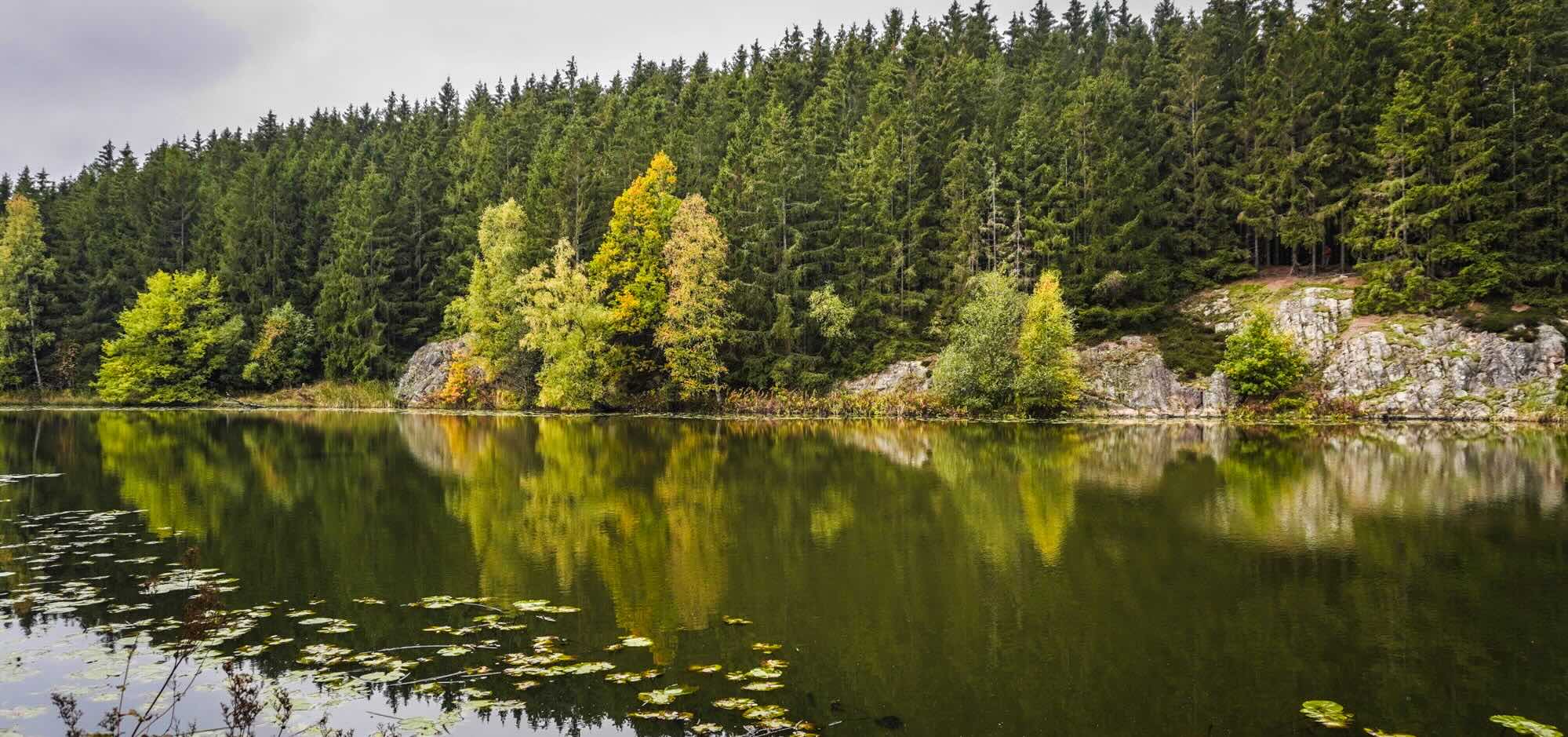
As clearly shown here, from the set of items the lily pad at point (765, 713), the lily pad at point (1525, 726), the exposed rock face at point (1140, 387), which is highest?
the exposed rock face at point (1140, 387)

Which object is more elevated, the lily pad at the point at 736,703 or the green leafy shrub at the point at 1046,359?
the green leafy shrub at the point at 1046,359

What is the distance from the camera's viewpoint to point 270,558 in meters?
14.7

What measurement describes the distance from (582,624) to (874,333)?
150 ft

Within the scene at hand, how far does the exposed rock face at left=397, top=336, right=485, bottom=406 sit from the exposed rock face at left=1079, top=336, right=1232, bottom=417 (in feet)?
136

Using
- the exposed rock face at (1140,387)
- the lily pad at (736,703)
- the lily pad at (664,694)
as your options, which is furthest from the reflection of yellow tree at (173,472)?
the exposed rock face at (1140,387)

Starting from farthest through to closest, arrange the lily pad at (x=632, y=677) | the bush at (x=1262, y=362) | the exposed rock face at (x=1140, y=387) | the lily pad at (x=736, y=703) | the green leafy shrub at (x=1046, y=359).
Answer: the green leafy shrub at (x=1046, y=359), the exposed rock face at (x=1140, y=387), the bush at (x=1262, y=362), the lily pad at (x=632, y=677), the lily pad at (x=736, y=703)

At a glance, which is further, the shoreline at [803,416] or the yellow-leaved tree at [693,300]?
the yellow-leaved tree at [693,300]

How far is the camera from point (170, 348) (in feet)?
219

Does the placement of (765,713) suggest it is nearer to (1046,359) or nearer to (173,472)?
(173,472)

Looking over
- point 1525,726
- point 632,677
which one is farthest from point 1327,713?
point 632,677

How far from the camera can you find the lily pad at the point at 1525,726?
24.7 ft

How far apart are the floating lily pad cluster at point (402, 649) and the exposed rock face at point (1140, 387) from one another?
133 feet

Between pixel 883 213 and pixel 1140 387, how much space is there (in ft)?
68.0

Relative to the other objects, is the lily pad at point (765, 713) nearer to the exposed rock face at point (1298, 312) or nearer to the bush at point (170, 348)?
the exposed rock face at point (1298, 312)
